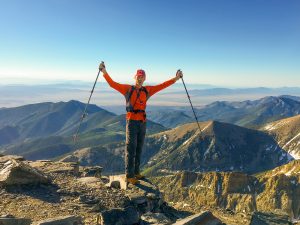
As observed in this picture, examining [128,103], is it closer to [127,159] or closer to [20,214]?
[127,159]

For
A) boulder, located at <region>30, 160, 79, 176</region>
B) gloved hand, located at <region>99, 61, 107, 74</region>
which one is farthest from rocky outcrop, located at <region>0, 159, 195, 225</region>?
gloved hand, located at <region>99, 61, 107, 74</region>

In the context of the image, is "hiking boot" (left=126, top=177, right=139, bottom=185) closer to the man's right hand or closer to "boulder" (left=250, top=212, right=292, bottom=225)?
the man's right hand

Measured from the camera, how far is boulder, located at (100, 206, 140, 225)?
39.1 ft

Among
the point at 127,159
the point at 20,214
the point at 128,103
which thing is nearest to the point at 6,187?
the point at 20,214

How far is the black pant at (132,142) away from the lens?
1756cm

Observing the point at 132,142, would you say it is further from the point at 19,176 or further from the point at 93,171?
the point at 93,171

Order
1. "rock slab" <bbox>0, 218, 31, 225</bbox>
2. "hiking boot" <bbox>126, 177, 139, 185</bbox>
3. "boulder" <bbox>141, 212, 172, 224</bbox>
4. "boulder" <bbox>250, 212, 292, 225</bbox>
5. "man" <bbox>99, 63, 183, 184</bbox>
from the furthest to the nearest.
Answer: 1. "hiking boot" <bbox>126, 177, 139, 185</bbox>
2. "man" <bbox>99, 63, 183, 184</bbox>
3. "boulder" <bbox>250, 212, 292, 225</bbox>
4. "boulder" <bbox>141, 212, 172, 224</bbox>
5. "rock slab" <bbox>0, 218, 31, 225</bbox>

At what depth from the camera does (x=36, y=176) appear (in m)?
17.2

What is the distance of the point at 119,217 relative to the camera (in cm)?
1213

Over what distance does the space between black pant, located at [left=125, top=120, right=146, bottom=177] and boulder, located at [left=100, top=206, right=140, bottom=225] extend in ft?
16.8

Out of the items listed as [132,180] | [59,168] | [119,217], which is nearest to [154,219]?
[119,217]

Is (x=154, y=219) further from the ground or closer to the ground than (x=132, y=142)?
closer to the ground

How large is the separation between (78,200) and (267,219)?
26.7ft

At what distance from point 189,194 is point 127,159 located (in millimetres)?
184651
